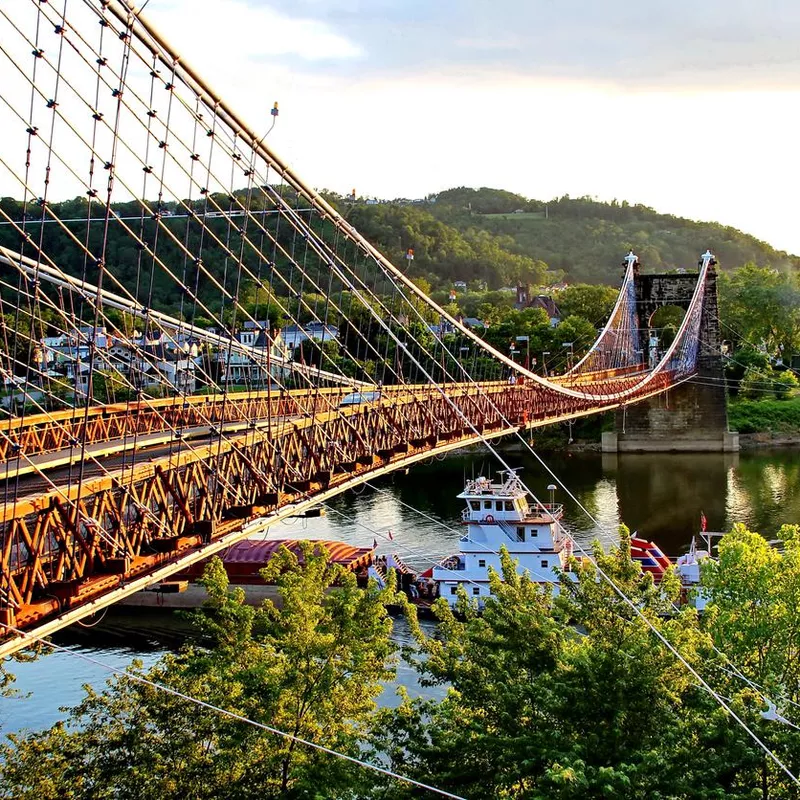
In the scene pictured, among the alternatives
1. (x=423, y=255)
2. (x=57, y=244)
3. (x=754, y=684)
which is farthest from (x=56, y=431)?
(x=423, y=255)

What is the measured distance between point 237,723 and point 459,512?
30.3 metres

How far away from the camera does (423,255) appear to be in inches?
6526

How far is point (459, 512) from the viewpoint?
150 ft

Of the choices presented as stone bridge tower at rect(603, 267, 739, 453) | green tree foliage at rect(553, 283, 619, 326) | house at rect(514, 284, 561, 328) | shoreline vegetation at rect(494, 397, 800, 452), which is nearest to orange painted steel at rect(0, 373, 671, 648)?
shoreline vegetation at rect(494, 397, 800, 452)

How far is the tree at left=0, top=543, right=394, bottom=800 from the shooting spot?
15.4 m

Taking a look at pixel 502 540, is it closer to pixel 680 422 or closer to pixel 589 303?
pixel 680 422

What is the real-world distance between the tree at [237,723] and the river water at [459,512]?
589cm

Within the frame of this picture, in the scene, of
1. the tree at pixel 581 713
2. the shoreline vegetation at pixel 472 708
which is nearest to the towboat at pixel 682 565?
the shoreline vegetation at pixel 472 708

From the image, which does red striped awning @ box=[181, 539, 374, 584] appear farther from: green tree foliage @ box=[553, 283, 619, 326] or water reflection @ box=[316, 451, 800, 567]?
green tree foliage @ box=[553, 283, 619, 326]

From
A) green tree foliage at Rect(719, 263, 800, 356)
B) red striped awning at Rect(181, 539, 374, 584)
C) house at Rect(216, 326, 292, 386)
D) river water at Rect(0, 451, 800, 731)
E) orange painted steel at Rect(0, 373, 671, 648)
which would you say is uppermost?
green tree foliage at Rect(719, 263, 800, 356)

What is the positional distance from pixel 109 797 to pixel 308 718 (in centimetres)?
268

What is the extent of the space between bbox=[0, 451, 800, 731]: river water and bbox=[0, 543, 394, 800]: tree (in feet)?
19.3

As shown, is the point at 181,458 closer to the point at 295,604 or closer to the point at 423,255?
the point at 295,604

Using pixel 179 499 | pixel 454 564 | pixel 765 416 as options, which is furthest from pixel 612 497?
pixel 179 499
